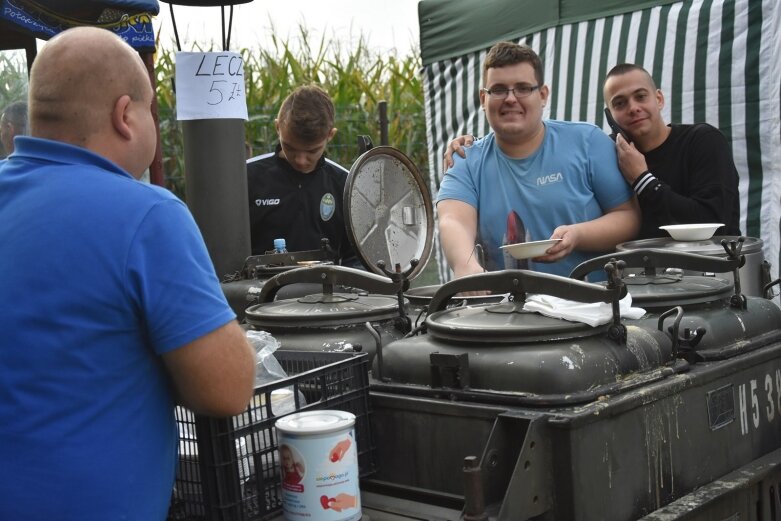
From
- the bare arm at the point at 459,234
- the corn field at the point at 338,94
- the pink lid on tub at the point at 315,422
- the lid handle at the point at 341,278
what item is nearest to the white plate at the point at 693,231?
the bare arm at the point at 459,234

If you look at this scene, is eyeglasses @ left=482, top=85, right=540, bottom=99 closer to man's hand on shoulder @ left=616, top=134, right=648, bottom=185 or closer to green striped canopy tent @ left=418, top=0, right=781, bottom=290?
man's hand on shoulder @ left=616, top=134, right=648, bottom=185

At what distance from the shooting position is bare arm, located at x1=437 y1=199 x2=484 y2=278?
302 centimetres

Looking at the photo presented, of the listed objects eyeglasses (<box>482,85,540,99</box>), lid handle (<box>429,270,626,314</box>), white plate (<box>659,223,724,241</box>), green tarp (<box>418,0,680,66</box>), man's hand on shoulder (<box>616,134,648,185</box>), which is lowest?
lid handle (<box>429,270,626,314</box>)

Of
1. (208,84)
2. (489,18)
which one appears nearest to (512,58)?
(208,84)

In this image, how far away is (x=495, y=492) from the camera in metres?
1.77

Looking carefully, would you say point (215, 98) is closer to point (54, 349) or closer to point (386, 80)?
point (54, 349)

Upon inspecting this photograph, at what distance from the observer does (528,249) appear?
2305 millimetres

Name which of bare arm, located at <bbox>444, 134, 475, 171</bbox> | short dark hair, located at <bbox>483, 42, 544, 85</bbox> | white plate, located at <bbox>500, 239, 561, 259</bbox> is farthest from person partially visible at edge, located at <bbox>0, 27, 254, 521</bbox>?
bare arm, located at <bbox>444, 134, 475, 171</bbox>

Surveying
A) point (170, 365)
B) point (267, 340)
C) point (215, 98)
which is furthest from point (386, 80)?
A: point (170, 365)

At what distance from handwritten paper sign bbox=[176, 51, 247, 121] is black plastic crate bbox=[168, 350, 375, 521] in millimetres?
1737

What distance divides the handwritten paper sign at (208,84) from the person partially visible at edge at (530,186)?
0.96 m

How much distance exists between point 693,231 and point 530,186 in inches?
22.7

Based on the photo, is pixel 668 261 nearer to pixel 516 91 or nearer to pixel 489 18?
pixel 516 91

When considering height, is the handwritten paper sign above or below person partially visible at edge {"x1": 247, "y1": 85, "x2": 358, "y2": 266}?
above
